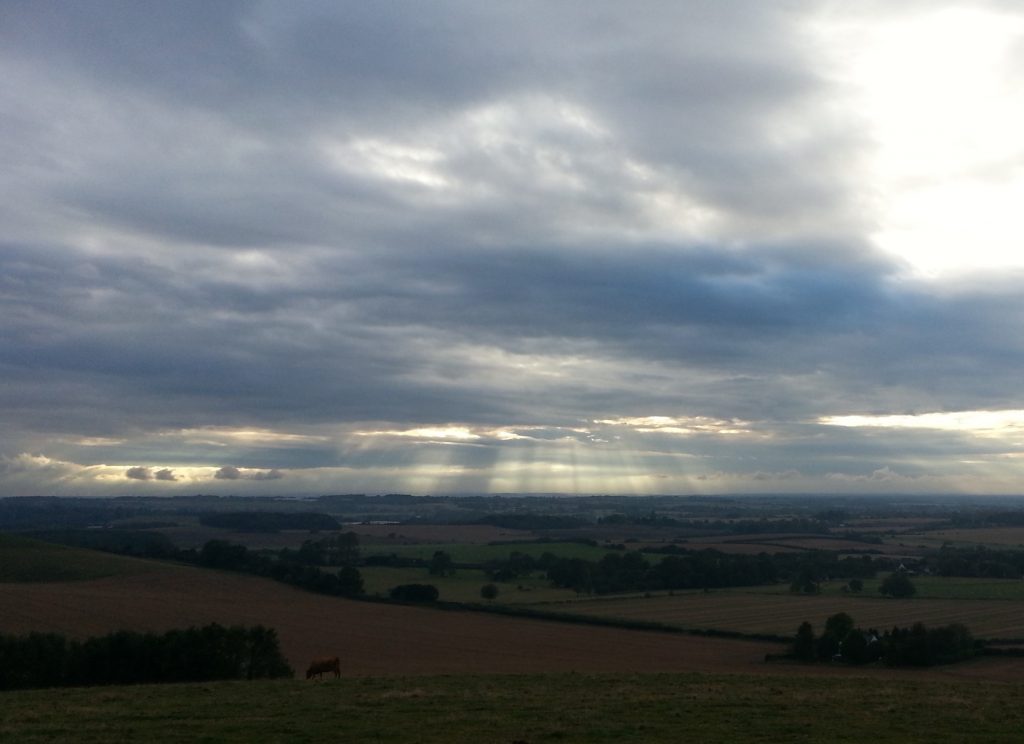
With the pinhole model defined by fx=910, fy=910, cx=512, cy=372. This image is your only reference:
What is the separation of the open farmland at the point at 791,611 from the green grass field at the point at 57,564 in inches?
1694

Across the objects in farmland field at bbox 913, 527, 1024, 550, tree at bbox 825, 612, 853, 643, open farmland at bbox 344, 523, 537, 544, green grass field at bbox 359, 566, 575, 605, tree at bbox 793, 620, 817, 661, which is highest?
tree at bbox 825, 612, 853, 643

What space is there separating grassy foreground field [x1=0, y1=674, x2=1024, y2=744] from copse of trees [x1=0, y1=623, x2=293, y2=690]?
25.9 feet

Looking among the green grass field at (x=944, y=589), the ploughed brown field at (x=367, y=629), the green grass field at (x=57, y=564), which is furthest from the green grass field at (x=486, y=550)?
the ploughed brown field at (x=367, y=629)

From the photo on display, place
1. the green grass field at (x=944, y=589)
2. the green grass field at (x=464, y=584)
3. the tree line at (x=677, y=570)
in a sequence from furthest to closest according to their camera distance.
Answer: the tree line at (x=677, y=570) → the green grass field at (x=944, y=589) → the green grass field at (x=464, y=584)

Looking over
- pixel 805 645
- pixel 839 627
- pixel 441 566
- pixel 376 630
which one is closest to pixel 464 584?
pixel 441 566

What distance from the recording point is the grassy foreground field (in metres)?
18.8

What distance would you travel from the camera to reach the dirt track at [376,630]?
47188 mm

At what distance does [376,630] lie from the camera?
205ft

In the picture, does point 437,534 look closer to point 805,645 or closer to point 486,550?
Result: point 486,550

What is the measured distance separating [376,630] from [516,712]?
42.9m

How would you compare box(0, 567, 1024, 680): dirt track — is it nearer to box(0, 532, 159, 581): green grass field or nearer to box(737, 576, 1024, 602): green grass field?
box(0, 532, 159, 581): green grass field

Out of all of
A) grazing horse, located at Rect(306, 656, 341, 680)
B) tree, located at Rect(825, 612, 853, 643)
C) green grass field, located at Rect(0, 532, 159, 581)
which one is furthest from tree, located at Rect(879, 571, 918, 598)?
green grass field, located at Rect(0, 532, 159, 581)

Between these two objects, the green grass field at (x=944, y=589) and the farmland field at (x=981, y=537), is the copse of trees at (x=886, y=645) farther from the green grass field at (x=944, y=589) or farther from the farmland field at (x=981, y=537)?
the farmland field at (x=981, y=537)

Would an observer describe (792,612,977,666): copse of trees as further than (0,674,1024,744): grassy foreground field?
Yes
